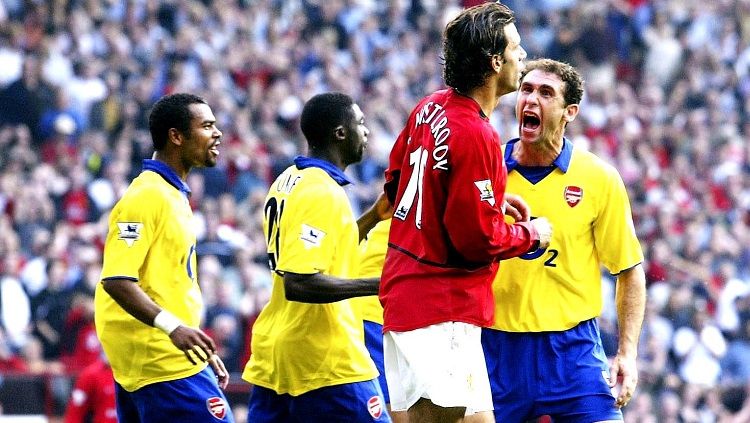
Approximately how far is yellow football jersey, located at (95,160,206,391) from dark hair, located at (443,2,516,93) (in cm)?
203

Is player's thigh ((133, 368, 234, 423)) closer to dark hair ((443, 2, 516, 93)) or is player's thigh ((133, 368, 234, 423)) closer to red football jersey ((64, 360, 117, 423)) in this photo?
dark hair ((443, 2, 516, 93))

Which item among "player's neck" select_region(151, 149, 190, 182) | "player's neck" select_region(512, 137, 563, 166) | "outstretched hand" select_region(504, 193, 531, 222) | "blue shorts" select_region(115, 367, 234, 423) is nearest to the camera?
"outstretched hand" select_region(504, 193, 531, 222)

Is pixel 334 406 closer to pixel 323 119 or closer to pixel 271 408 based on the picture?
pixel 271 408

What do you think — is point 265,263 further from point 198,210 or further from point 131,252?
point 131,252

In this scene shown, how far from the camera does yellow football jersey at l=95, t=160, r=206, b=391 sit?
7.77 meters

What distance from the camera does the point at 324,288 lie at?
24.6 feet

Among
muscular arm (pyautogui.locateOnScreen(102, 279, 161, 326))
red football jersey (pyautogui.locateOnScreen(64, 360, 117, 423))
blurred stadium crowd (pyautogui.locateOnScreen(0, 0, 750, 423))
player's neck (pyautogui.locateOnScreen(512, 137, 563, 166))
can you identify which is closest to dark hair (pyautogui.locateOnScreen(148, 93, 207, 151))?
muscular arm (pyautogui.locateOnScreen(102, 279, 161, 326))

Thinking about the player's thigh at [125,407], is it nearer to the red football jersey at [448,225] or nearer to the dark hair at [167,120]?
the dark hair at [167,120]

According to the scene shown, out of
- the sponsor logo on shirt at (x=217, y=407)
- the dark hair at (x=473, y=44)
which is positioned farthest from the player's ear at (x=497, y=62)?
the sponsor logo on shirt at (x=217, y=407)

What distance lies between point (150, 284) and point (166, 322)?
503 mm

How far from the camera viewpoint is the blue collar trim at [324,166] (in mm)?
7945

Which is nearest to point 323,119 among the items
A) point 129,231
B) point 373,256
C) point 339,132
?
point 339,132

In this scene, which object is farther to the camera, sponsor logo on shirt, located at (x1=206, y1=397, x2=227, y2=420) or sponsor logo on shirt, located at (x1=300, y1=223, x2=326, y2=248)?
sponsor logo on shirt, located at (x1=206, y1=397, x2=227, y2=420)

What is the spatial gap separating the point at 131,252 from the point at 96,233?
8.08m
